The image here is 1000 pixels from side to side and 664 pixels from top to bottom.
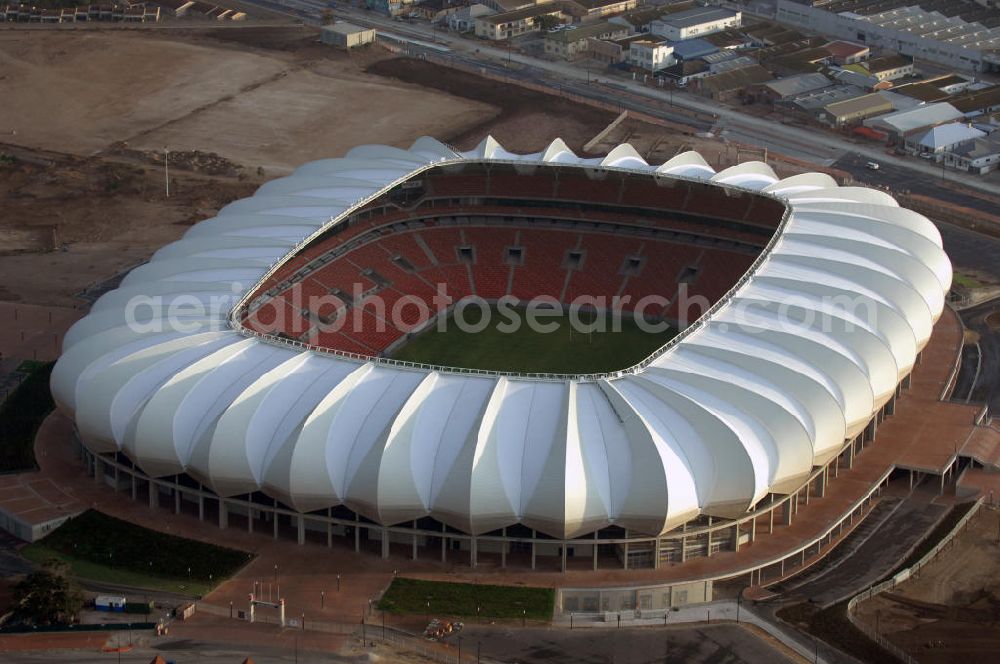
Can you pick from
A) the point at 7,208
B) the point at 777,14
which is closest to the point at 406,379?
the point at 7,208

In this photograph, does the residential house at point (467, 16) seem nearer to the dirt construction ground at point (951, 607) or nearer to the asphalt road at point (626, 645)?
the dirt construction ground at point (951, 607)

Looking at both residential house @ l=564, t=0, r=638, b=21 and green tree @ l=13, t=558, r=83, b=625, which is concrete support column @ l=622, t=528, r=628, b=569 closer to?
green tree @ l=13, t=558, r=83, b=625

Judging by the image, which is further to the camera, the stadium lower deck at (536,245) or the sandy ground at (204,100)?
the sandy ground at (204,100)

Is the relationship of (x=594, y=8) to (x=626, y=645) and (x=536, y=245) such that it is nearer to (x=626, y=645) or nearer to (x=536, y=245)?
(x=536, y=245)

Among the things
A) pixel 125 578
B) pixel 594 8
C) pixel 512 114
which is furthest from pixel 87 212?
pixel 594 8

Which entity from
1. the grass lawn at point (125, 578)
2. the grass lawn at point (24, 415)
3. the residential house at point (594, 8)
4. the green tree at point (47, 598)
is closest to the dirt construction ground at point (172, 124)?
the grass lawn at point (24, 415)

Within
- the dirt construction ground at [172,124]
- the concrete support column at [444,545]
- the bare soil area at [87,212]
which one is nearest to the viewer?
the concrete support column at [444,545]
